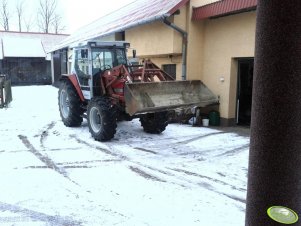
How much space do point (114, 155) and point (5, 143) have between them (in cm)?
300

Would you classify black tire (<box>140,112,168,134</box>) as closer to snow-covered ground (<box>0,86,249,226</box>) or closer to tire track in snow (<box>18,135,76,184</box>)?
snow-covered ground (<box>0,86,249,226</box>)

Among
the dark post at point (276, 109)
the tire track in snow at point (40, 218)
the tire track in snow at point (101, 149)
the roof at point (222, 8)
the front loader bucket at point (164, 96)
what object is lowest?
the tire track in snow at point (40, 218)

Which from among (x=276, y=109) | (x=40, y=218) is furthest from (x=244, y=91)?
(x=276, y=109)

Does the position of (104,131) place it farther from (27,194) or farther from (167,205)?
(167,205)

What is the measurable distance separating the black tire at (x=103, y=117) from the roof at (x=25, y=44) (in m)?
25.9

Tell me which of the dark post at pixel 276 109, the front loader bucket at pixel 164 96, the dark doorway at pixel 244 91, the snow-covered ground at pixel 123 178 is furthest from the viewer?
the dark doorway at pixel 244 91

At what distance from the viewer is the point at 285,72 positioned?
100 cm

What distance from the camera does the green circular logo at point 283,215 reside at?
1015 millimetres

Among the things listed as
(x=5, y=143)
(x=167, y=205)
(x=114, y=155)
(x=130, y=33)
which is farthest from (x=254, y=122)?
(x=130, y=33)

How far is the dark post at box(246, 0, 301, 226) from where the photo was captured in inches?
39.2

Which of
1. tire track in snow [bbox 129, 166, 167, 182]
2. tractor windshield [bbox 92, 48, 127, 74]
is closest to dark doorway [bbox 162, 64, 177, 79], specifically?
tractor windshield [bbox 92, 48, 127, 74]

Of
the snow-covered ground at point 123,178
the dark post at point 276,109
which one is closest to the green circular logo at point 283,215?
the dark post at point 276,109

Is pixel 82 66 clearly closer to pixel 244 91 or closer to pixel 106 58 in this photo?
pixel 106 58

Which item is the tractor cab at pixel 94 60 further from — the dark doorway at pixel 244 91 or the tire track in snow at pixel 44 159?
the dark doorway at pixel 244 91
